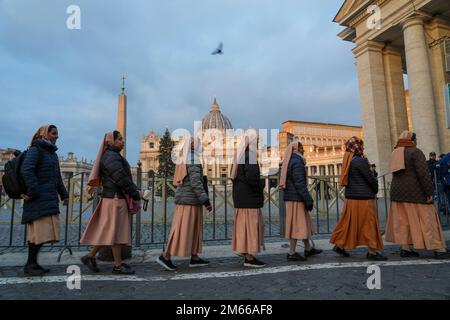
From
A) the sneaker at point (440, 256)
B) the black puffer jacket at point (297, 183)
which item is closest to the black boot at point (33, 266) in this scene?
the black puffer jacket at point (297, 183)

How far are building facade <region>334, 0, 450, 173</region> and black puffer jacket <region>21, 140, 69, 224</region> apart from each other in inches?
581

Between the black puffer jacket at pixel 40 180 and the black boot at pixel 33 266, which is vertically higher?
the black puffer jacket at pixel 40 180

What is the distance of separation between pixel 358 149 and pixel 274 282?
8.54ft

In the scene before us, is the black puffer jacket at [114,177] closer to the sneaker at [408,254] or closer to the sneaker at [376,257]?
the sneaker at [376,257]

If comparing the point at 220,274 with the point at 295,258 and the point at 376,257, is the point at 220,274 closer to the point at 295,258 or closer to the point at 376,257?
the point at 295,258

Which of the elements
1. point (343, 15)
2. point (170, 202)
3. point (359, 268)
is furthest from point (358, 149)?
point (343, 15)

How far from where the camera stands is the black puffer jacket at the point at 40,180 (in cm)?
399

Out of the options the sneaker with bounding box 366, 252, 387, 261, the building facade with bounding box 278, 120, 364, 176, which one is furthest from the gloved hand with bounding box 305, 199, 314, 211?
the building facade with bounding box 278, 120, 364, 176

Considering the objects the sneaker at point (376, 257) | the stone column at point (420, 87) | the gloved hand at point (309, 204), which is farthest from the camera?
the stone column at point (420, 87)

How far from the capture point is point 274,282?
11.3 ft

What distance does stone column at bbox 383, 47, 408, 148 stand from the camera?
17.4m

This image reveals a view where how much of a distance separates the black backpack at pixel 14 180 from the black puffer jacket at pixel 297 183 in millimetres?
3683

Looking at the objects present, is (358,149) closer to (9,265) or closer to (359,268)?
(359,268)

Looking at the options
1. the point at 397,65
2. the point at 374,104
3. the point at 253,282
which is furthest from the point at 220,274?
the point at 397,65
